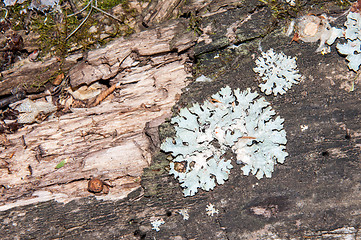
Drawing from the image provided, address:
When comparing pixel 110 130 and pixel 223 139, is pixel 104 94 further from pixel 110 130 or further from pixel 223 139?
pixel 223 139

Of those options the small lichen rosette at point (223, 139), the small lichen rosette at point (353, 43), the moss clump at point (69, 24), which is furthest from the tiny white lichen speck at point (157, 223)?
the small lichen rosette at point (353, 43)

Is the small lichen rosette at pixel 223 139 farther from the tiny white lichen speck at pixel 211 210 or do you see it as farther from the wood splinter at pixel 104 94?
the wood splinter at pixel 104 94

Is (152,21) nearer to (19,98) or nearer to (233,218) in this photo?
(19,98)

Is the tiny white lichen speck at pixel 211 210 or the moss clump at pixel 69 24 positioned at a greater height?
the moss clump at pixel 69 24

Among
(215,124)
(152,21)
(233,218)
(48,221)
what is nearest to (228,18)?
(152,21)

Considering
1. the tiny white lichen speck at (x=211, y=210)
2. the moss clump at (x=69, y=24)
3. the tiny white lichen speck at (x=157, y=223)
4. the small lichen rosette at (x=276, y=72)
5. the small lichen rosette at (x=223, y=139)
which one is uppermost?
the moss clump at (x=69, y=24)

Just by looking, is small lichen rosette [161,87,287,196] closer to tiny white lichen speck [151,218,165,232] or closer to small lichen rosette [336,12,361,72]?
tiny white lichen speck [151,218,165,232]

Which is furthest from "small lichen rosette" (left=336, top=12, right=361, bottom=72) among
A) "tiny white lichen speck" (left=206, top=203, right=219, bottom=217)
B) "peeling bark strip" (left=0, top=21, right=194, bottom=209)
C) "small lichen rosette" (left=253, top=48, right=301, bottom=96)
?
"tiny white lichen speck" (left=206, top=203, right=219, bottom=217)
